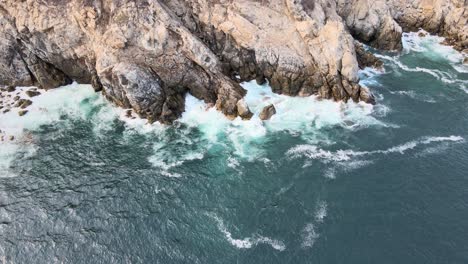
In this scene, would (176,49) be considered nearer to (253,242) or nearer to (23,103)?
(23,103)

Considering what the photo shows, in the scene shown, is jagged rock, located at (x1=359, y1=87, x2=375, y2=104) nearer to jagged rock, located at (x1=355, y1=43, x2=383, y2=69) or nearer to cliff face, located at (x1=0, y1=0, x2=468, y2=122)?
cliff face, located at (x1=0, y1=0, x2=468, y2=122)

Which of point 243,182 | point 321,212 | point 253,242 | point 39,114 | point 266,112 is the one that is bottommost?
point 253,242

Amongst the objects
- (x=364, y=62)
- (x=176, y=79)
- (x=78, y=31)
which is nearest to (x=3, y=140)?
(x=78, y=31)

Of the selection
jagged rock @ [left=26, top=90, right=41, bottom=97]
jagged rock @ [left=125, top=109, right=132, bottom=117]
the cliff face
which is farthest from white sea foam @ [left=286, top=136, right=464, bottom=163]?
jagged rock @ [left=26, top=90, right=41, bottom=97]

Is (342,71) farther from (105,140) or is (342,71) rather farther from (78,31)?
(78,31)

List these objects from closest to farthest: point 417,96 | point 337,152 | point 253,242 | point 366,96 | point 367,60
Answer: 1. point 253,242
2. point 337,152
3. point 366,96
4. point 417,96
5. point 367,60

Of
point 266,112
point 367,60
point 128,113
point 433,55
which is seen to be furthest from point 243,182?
point 433,55

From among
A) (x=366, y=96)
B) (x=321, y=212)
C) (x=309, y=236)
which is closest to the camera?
(x=309, y=236)
